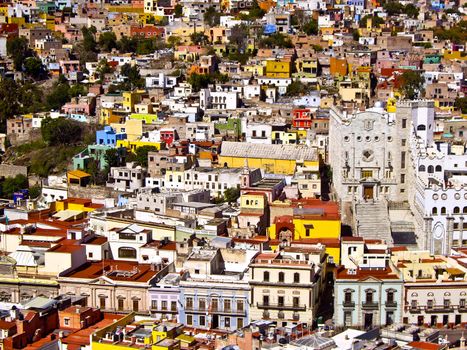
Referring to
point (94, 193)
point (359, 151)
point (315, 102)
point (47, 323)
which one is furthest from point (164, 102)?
point (47, 323)

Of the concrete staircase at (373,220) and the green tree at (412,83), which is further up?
the green tree at (412,83)

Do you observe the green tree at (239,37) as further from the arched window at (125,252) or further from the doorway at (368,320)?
the doorway at (368,320)

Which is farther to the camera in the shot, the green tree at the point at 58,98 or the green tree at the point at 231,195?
the green tree at the point at 58,98

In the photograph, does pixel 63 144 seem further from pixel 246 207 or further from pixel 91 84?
pixel 246 207

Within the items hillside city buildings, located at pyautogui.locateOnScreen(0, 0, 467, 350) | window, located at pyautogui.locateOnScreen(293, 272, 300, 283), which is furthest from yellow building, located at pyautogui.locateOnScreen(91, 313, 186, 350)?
window, located at pyautogui.locateOnScreen(293, 272, 300, 283)

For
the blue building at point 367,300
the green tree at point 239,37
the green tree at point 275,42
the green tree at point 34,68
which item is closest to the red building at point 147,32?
the green tree at point 239,37

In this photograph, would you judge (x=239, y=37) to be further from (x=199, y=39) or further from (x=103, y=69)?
Answer: (x=103, y=69)
